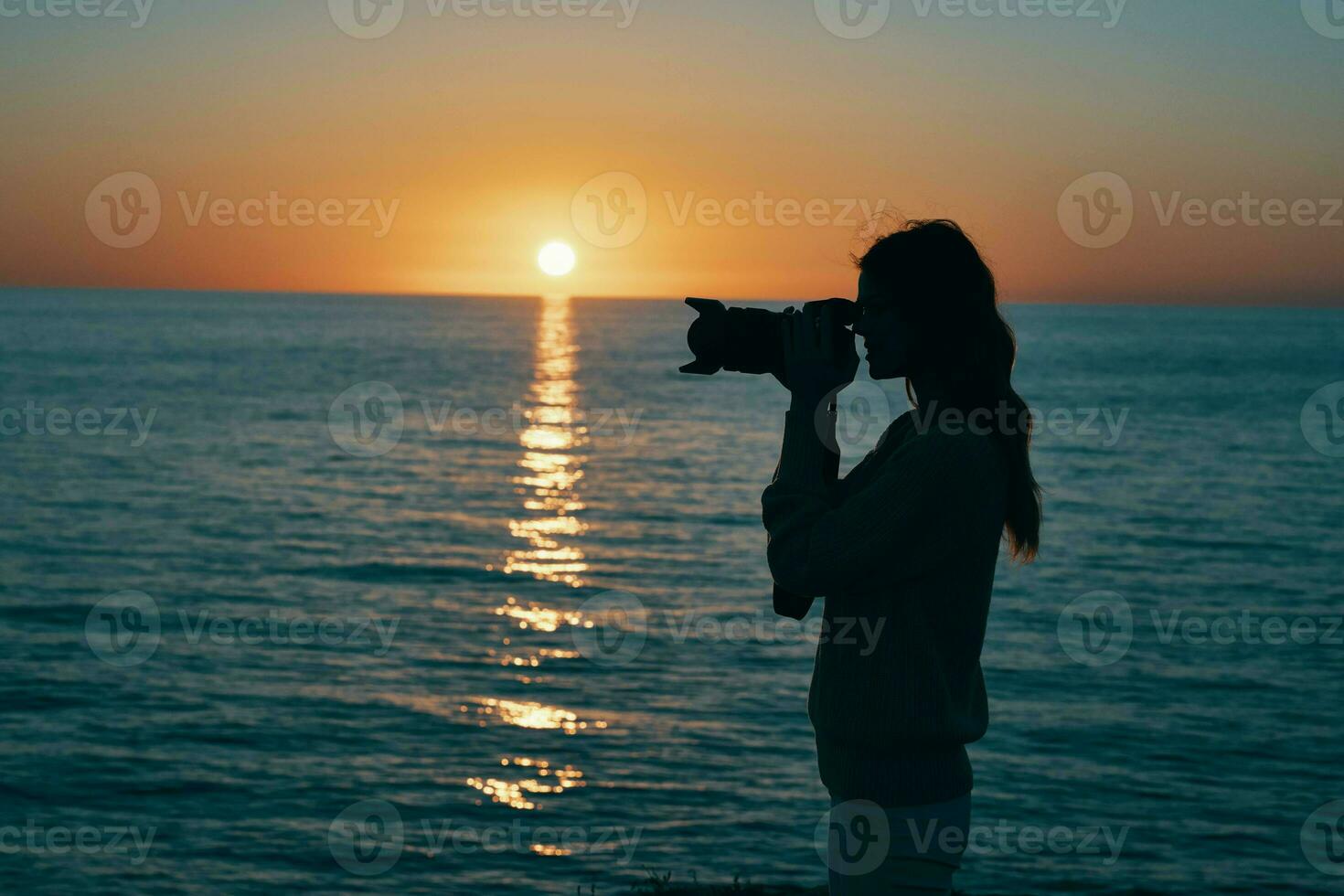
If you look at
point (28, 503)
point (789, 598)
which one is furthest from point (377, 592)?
point (789, 598)

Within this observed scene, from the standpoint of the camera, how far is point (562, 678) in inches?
678

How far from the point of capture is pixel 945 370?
8.11 feet

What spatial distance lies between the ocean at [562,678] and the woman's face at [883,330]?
6.65m

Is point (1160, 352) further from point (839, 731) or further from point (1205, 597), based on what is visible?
point (839, 731)

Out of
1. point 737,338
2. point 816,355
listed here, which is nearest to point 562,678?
point 737,338

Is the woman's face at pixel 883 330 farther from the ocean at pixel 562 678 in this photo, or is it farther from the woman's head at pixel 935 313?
the ocean at pixel 562 678

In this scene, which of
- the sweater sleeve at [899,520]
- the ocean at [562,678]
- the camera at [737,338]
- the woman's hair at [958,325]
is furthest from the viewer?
the ocean at [562,678]

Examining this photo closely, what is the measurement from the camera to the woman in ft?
7.55

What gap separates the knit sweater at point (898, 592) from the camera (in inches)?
90.0

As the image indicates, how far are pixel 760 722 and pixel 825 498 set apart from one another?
43.1 ft

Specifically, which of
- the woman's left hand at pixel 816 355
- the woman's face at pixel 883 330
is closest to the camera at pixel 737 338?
the woman's left hand at pixel 816 355

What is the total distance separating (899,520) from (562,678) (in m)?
15.4

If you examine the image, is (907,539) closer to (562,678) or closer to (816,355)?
(816,355)

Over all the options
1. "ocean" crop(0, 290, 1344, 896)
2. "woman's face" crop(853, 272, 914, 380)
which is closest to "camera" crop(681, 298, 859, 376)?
"woman's face" crop(853, 272, 914, 380)
